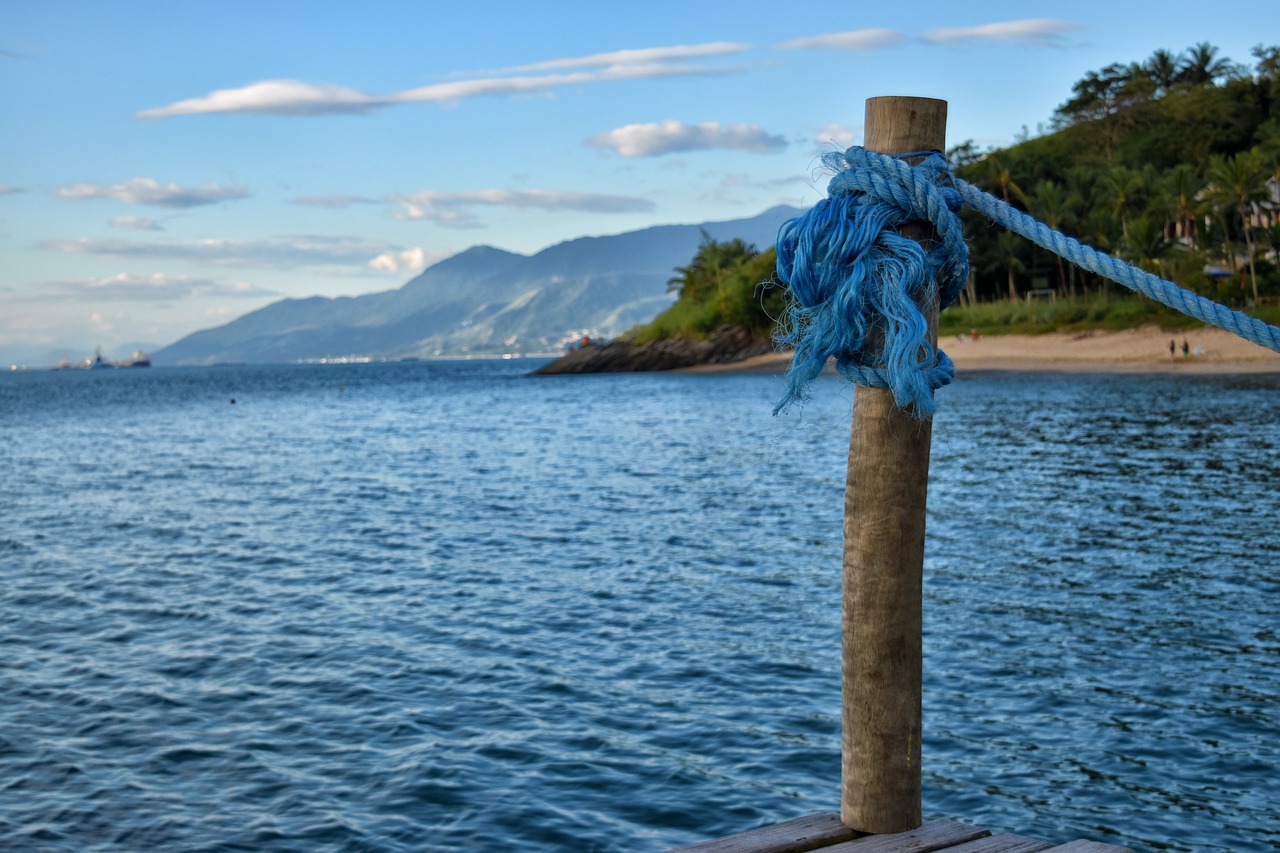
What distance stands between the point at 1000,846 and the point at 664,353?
11444 centimetres

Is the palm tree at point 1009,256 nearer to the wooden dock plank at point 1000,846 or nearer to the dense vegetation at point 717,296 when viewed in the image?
the dense vegetation at point 717,296

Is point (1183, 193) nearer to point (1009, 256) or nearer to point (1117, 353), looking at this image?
point (1009, 256)

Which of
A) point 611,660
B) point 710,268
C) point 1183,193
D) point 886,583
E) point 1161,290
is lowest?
point 611,660

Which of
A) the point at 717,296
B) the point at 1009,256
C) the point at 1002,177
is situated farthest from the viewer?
Result: the point at 717,296

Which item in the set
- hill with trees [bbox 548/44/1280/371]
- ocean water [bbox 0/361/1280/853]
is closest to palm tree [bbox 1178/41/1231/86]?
hill with trees [bbox 548/44/1280/371]

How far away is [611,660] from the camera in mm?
12859

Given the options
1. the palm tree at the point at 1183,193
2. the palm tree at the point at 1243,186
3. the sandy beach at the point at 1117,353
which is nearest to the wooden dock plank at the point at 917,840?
the sandy beach at the point at 1117,353

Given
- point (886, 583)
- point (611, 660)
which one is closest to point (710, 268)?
point (611, 660)

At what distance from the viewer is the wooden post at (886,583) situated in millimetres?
3684

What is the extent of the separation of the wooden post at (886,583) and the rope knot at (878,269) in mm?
90

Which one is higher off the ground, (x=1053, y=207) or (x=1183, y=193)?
(x=1183, y=193)

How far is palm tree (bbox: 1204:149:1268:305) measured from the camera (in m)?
68.2

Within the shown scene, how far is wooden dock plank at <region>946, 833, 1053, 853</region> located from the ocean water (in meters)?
4.80

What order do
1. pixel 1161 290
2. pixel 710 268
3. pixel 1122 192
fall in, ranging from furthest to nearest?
pixel 710 268 → pixel 1122 192 → pixel 1161 290
